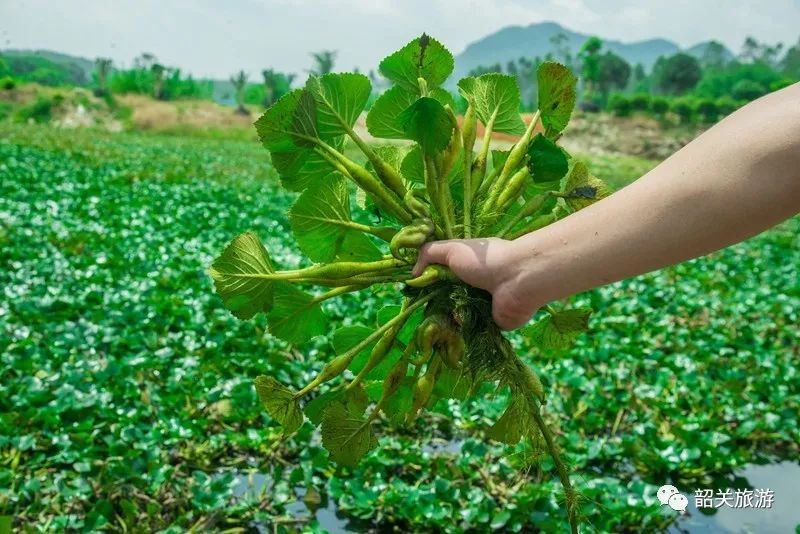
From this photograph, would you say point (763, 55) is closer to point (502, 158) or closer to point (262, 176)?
point (262, 176)

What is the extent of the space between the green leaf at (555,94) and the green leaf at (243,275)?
0.54 metres

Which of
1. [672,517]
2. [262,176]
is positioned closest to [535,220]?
[672,517]

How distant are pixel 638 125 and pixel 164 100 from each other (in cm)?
2630

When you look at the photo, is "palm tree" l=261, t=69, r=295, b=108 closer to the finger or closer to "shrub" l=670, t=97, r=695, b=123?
"shrub" l=670, t=97, r=695, b=123

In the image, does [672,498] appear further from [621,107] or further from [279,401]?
[621,107]

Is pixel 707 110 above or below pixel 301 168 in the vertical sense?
above

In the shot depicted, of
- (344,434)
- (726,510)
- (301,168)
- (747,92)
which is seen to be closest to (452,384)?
(344,434)

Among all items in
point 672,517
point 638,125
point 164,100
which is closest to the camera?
point 672,517

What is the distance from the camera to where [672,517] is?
232 cm

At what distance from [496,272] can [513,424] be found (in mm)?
356

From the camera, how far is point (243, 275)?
1142 millimetres

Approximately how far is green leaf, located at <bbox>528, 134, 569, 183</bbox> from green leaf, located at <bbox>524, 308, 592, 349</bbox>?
26cm

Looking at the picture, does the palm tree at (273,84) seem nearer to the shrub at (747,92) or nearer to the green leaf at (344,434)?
the shrub at (747,92)

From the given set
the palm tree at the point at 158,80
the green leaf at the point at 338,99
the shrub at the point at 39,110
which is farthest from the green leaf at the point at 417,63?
the palm tree at the point at 158,80
